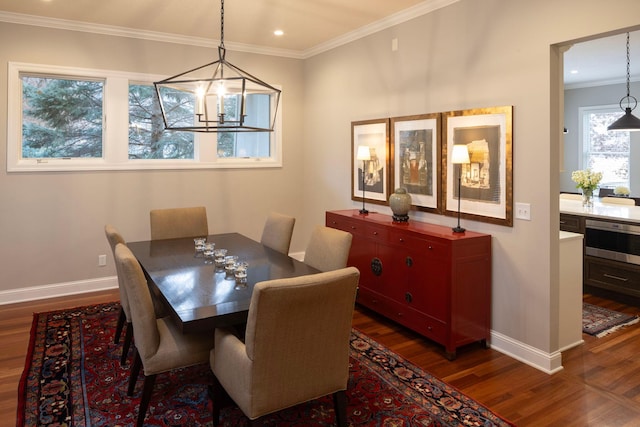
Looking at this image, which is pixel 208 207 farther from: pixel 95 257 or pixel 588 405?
pixel 588 405

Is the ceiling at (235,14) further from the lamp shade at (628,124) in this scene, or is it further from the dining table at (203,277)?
the lamp shade at (628,124)

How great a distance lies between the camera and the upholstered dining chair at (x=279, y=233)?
3709mm

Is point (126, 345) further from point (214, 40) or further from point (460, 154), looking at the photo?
point (214, 40)

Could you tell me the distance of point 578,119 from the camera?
8.73 meters

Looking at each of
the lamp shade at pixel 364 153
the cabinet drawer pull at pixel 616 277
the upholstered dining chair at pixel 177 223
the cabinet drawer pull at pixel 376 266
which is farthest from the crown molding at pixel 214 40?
the cabinet drawer pull at pixel 616 277

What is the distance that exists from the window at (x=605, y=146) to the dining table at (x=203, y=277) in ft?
24.9

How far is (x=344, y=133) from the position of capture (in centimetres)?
525

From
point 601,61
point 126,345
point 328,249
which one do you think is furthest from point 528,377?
point 601,61

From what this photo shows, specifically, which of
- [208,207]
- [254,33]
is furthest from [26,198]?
[254,33]

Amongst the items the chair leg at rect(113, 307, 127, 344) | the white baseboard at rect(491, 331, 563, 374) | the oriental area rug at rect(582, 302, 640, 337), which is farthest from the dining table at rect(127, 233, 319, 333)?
the oriental area rug at rect(582, 302, 640, 337)

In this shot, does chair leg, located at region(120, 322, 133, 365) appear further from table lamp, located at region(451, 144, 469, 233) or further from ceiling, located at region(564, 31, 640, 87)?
ceiling, located at region(564, 31, 640, 87)

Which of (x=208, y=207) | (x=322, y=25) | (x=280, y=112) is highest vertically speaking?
(x=322, y=25)

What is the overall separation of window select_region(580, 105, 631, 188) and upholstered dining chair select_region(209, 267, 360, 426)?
8202mm

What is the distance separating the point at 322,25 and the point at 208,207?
97.2 inches
